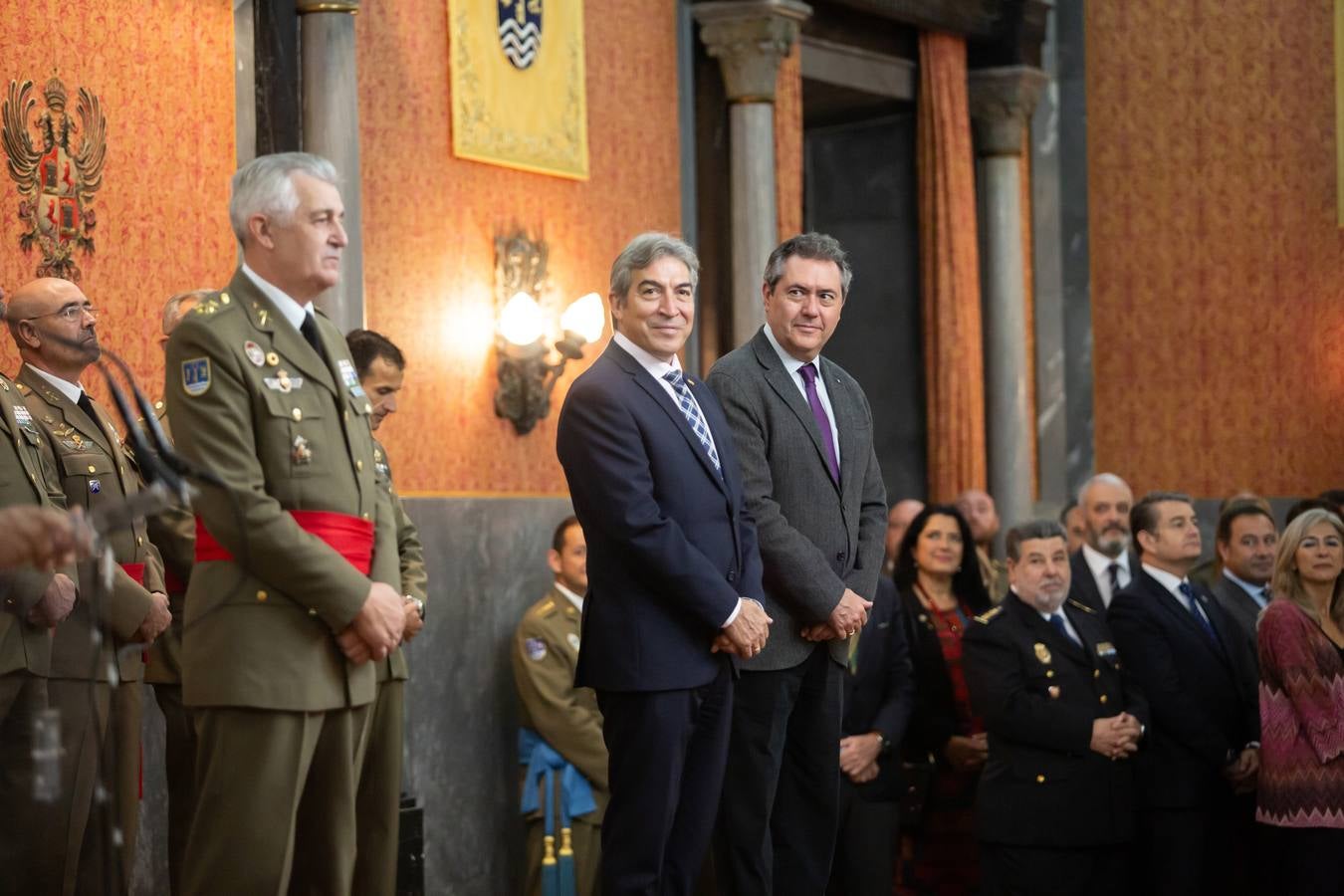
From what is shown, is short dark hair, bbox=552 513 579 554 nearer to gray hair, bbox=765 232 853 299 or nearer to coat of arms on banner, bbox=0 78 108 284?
coat of arms on banner, bbox=0 78 108 284

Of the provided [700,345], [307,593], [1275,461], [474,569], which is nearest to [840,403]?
[307,593]

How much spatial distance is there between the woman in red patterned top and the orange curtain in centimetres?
381

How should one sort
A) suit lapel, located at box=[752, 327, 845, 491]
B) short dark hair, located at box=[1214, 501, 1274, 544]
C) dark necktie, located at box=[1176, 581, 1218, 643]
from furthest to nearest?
short dark hair, located at box=[1214, 501, 1274, 544], dark necktie, located at box=[1176, 581, 1218, 643], suit lapel, located at box=[752, 327, 845, 491]

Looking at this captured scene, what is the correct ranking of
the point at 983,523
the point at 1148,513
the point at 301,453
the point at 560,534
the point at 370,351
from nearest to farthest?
the point at 301,453
the point at 370,351
the point at 1148,513
the point at 560,534
the point at 983,523

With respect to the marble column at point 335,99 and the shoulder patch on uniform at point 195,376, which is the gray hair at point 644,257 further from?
the marble column at point 335,99

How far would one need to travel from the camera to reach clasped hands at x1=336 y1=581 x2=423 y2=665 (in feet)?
9.84

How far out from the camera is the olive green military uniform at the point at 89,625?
3818mm

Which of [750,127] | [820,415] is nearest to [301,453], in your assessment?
[820,415]

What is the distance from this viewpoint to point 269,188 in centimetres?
306

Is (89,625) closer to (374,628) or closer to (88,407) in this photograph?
(88,407)

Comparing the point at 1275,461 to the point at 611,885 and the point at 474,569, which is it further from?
the point at 611,885

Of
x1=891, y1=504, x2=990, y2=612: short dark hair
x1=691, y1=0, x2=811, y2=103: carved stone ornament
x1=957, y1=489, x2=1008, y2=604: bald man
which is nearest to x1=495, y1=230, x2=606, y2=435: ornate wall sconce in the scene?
x1=891, y1=504, x2=990, y2=612: short dark hair

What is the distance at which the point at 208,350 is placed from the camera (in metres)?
2.97

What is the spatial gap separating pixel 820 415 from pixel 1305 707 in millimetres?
1670
